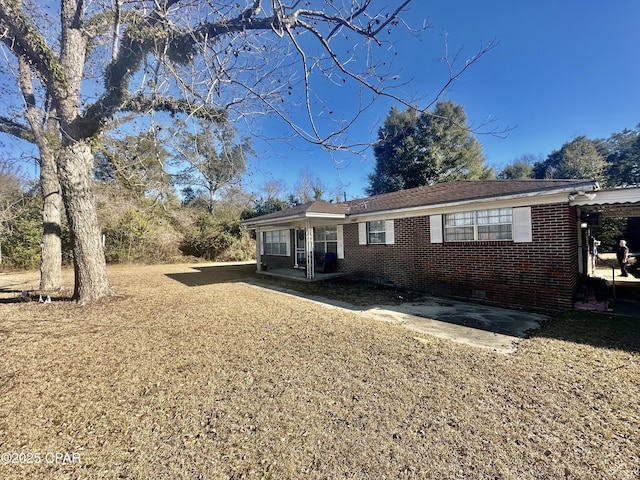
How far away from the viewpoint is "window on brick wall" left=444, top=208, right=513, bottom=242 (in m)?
6.95

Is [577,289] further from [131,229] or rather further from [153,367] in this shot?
[131,229]

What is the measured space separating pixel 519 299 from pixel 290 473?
697cm

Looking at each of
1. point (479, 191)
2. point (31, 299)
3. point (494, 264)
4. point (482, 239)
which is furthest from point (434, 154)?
point (31, 299)

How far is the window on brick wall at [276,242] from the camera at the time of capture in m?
14.4

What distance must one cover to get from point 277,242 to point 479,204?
10305mm

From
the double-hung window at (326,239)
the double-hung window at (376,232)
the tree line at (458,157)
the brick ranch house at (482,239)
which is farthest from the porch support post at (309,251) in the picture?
the tree line at (458,157)

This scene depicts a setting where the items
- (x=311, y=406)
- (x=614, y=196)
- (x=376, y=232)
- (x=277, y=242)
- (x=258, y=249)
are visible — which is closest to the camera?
(x=311, y=406)

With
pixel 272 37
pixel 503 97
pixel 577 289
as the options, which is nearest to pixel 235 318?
pixel 272 37

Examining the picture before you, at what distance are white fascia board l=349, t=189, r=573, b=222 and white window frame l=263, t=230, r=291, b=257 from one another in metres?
5.72

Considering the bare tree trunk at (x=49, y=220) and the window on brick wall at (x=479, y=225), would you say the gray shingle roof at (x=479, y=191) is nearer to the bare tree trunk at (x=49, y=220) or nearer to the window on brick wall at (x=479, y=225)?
the window on brick wall at (x=479, y=225)

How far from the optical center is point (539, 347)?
162 inches

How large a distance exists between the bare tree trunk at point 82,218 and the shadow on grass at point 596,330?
377 inches

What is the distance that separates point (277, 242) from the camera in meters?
15.1

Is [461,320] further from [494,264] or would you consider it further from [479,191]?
[479,191]
